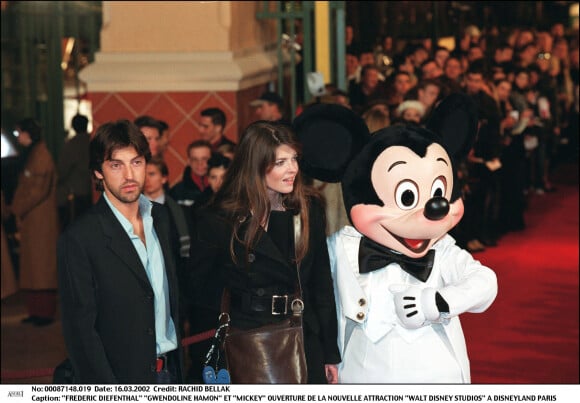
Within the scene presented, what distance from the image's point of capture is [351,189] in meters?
5.20

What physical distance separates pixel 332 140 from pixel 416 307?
72 centimetres

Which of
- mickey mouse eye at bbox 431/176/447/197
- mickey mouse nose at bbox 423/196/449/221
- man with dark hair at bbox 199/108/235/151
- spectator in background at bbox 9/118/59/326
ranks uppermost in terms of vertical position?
mickey mouse eye at bbox 431/176/447/197

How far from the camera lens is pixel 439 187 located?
5094 millimetres

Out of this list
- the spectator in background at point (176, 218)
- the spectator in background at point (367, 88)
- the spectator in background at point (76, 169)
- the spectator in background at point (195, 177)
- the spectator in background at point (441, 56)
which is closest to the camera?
the spectator in background at point (176, 218)

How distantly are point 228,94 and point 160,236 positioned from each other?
502 centimetres

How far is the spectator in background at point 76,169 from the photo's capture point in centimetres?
1042

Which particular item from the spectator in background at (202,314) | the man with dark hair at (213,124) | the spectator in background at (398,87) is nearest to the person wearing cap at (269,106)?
the man with dark hair at (213,124)

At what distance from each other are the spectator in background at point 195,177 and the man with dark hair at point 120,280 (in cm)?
271

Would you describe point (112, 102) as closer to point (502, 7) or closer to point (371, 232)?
point (371, 232)

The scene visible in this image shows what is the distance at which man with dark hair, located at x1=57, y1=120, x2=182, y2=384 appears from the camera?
470cm

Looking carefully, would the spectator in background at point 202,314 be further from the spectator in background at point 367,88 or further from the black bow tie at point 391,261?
the spectator in background at point 367,88

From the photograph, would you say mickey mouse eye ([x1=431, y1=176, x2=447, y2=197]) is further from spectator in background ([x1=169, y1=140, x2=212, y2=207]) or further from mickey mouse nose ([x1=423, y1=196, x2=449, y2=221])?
spectator in background ([x1=169, y1=140, x2=212, y2=207])

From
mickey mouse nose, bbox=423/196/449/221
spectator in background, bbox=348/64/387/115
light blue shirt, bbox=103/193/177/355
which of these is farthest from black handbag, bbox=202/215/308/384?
spectator in background, bbox=348/64/387/115

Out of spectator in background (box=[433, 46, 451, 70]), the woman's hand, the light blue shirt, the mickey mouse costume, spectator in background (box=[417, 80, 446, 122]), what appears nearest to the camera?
the light blue shirt
